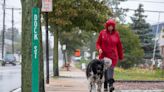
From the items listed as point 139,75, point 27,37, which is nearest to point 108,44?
point 27,37

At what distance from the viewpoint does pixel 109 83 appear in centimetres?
1072

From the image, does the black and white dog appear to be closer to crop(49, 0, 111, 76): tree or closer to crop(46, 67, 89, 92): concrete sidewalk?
crop(46, 67, 89, 92): concrete sidewalk

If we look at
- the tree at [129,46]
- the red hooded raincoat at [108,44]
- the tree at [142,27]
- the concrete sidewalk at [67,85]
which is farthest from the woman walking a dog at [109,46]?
the tree at [142,27]

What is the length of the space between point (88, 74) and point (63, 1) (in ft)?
58.2

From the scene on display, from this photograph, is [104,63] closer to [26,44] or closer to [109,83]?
[109,83]

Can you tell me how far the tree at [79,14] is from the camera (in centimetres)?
2864

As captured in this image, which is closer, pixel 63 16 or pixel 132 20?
pixel 63 16

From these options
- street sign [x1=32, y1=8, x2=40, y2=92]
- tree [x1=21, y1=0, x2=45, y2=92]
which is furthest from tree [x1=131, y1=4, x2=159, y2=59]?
street sign [x1=32, y1=8, x2=40, y2=92]

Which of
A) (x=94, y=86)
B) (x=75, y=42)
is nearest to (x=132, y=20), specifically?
(x=75, y=42)

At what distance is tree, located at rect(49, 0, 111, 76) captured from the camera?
28.6m

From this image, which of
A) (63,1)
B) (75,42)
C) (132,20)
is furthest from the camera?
(132,20)

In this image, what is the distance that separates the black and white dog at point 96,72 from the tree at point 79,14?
17.5 m

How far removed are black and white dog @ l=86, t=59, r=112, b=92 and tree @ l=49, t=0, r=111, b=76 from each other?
17.5 meters

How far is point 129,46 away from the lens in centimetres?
7469
